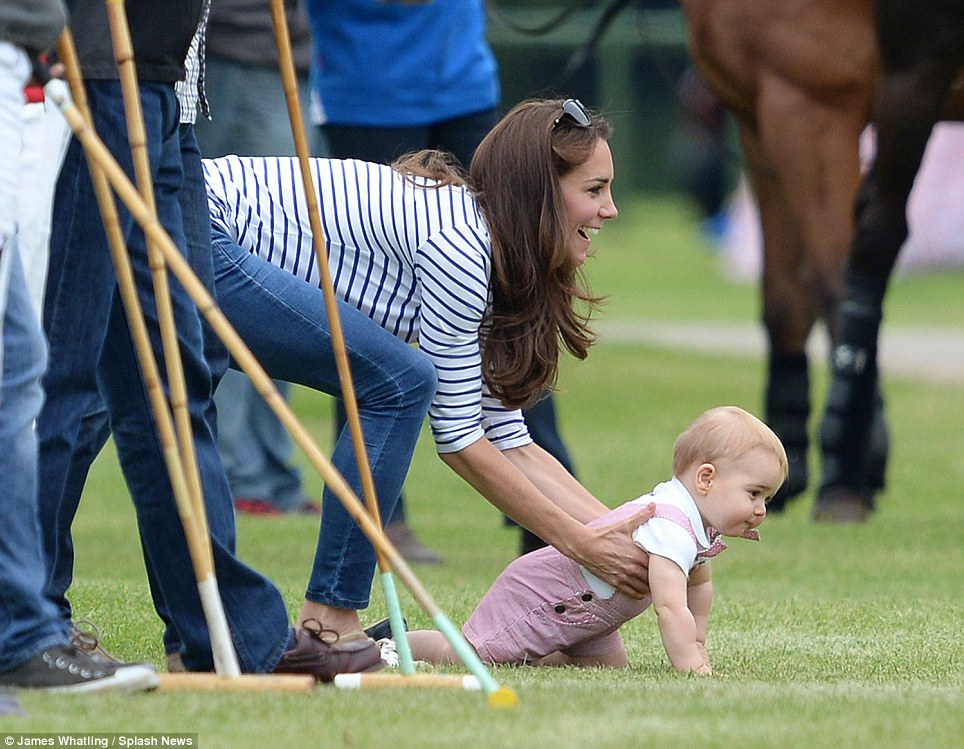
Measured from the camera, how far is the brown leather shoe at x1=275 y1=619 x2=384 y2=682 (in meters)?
A: 3.72

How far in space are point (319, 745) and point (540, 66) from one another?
13393mm

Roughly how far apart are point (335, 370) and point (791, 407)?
13.4 ft

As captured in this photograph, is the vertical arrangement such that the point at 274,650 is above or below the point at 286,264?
below

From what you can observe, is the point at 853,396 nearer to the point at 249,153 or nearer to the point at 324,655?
the point at 249,153

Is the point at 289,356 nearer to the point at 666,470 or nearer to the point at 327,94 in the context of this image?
the point at 327,94

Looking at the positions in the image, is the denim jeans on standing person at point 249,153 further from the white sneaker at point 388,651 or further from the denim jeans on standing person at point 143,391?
the denim jeans on standing person at point 143,391

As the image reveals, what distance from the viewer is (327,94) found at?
20.5ft

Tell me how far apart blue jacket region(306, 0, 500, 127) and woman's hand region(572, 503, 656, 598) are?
242 cm

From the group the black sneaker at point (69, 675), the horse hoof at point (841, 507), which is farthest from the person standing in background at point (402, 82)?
the black sneaker at point (69, 675)

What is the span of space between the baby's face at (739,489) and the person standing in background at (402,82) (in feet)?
7.01

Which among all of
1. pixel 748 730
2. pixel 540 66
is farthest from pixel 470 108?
pixel 540 66

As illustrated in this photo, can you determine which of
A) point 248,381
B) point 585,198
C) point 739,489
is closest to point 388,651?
point 739,489

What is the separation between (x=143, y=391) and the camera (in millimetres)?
3617

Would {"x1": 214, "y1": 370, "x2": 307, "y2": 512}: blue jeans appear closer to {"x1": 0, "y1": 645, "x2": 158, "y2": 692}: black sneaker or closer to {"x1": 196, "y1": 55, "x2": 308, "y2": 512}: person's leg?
{"x1": 196, "y1": 55, "x2": 308, "y2": 512}: person's leg
